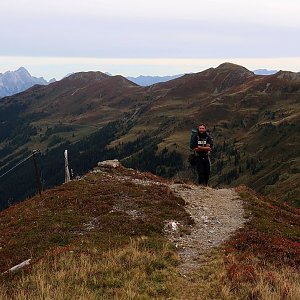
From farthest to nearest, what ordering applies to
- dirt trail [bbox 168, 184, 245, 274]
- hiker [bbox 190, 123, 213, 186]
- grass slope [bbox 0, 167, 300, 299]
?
hiker [bbox 190, 123, 213, 186]
dirt trail [bbox 168, 184, 245, 274]
grass slope [bbox 0, 167, 300, 299]

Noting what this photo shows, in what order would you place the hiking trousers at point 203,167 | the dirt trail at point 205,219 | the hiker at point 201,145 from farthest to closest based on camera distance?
1. the hiking trousers at point 203,167
2. the hiker at point 201,145
3. the dirt trail at point 205,219

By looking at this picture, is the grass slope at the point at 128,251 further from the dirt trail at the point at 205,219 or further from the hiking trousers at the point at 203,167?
the hiking trousers at the point at 203,167

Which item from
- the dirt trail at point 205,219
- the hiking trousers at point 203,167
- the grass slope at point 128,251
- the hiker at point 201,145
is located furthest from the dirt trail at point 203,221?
the hiker at point 201,145

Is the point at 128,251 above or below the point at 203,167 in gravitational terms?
above

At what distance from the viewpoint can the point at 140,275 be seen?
11180mm

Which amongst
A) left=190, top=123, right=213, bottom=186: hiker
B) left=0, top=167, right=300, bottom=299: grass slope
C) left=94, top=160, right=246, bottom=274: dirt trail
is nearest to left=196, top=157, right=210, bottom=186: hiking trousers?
left=190, top=123, right=213, bottom=186: hiker

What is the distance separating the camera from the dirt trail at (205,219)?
49.6 feet

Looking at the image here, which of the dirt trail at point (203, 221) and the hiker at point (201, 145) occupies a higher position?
the hiker at point (201, 145)

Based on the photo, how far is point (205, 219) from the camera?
20.3 m

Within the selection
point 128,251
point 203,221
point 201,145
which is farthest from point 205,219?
point 128,251

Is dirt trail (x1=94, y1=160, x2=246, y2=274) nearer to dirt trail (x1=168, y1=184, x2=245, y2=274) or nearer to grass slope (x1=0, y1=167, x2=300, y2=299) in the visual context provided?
dirt trail (x1=168, y1=184, x2=245, y2=274)

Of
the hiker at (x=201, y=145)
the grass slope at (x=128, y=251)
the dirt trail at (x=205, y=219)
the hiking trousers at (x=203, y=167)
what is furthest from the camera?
the hiking trousers at (x=203, y=167)

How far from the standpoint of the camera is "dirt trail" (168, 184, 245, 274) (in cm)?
1511

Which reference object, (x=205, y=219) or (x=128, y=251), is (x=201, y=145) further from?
(x=128, y=251)
